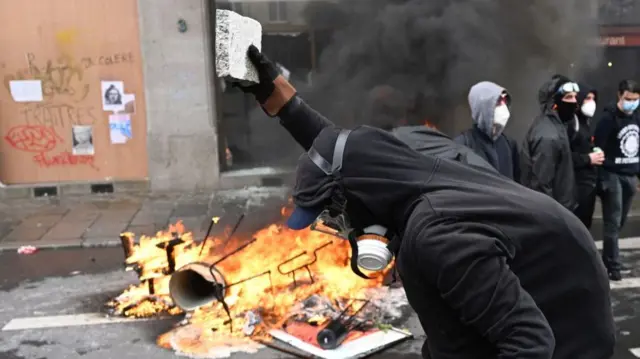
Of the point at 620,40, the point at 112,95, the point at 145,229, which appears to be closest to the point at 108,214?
the point at 145,229

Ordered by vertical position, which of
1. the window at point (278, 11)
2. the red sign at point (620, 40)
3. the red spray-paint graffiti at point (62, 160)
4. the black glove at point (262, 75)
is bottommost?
the red spray-paint graffiti at point (62, 160)

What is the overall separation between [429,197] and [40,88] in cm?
915

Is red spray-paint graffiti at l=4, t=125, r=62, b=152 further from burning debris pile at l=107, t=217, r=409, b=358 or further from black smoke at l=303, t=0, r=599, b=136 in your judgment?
burning debris pile at l=107, t=217, r=409, b=358

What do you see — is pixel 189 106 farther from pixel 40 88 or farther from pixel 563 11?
pixel 563 11

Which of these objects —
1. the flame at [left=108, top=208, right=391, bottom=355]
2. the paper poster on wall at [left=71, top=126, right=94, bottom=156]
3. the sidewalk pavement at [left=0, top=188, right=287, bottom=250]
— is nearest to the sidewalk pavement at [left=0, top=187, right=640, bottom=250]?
the sidewalk pavement at [left=0, top=188, right=287, bottom=250]

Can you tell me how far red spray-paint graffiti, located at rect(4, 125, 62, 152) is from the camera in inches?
381

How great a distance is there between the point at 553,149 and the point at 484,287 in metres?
3.64

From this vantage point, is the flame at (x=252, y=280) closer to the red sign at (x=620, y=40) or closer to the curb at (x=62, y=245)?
the curb at (x=62, y=245)

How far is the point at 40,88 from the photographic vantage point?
9.59 meters

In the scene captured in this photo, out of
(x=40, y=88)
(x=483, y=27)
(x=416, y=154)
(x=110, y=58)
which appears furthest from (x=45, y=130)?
(x=416, y=154)

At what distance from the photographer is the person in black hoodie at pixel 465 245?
173cm

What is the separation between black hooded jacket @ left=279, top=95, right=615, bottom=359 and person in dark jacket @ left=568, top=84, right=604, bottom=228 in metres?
3.73

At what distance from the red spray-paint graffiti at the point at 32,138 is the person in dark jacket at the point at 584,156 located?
300 inches

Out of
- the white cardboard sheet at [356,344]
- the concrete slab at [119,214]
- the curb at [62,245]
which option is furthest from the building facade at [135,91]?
the white cardboard sheet at [356,344]
